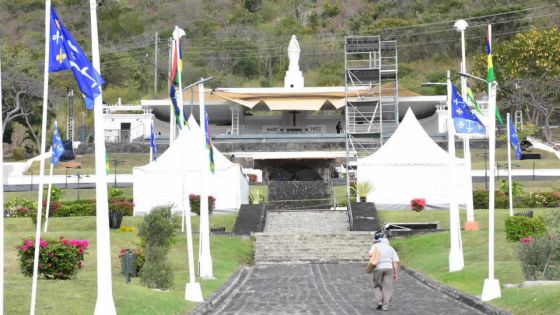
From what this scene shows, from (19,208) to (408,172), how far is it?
17172mm

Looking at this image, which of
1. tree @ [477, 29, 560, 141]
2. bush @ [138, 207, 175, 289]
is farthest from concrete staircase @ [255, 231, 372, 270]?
tree @ [477, 29, 560, 141]

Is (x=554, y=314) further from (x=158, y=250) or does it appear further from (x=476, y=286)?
(x=158, y=250)

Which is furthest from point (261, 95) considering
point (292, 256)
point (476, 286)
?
point (476, 286)

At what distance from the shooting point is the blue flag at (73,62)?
15.9 meters

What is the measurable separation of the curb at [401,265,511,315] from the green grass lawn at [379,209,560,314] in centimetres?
23

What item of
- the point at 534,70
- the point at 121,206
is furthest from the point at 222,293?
the point at 534,70

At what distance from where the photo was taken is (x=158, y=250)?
25.1 metres

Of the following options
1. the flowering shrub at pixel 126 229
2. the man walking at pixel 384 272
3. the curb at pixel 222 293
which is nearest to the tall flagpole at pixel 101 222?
the curb at pixel 222 293

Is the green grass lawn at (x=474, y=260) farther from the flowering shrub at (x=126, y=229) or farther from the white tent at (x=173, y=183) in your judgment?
the flowering shrub at (x=126, y=229)

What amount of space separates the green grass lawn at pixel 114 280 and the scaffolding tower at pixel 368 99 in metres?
19.4

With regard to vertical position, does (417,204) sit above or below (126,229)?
above

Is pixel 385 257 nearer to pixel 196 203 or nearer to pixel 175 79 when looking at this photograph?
pixel 175 79

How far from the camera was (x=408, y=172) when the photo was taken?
4800cm

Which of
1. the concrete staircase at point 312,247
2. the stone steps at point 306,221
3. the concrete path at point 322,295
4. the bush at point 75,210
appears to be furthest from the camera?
the bush at point 75,210
